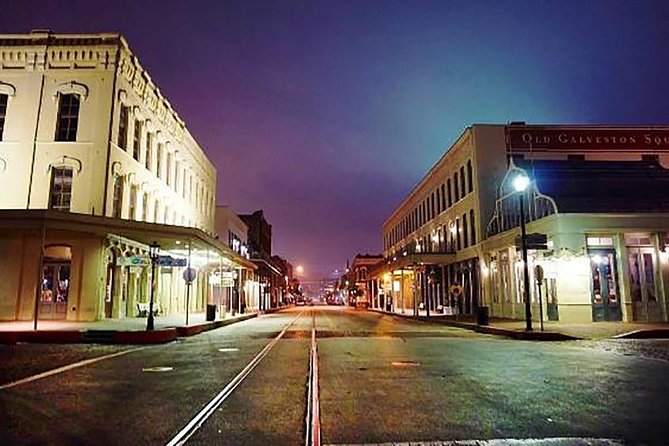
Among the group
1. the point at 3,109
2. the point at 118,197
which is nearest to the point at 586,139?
the point at 118,197

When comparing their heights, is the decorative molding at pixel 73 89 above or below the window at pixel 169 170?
above

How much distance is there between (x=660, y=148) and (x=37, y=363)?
4237 centimetres

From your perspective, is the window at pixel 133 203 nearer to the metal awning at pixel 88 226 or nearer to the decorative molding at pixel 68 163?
the metal awning at pixel 88 226

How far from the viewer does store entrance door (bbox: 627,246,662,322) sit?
24562 mm

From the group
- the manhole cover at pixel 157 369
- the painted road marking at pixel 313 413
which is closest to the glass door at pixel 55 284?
the manhole cover at pixel 157 369

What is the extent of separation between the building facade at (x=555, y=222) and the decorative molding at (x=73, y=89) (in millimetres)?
21851

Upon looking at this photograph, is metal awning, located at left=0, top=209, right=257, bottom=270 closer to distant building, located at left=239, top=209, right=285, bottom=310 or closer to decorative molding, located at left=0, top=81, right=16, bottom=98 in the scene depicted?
decorative molding, located at left=0, top=81, right=16, bottom=98

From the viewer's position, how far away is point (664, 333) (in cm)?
1917

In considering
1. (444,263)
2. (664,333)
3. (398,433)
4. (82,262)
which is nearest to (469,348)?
(664,333)

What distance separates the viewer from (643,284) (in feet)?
81.8

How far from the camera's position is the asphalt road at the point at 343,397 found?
5984mm

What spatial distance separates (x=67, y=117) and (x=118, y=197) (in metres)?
4.70

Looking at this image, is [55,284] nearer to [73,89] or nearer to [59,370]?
[73,89]

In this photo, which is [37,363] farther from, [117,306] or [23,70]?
[23,70]
